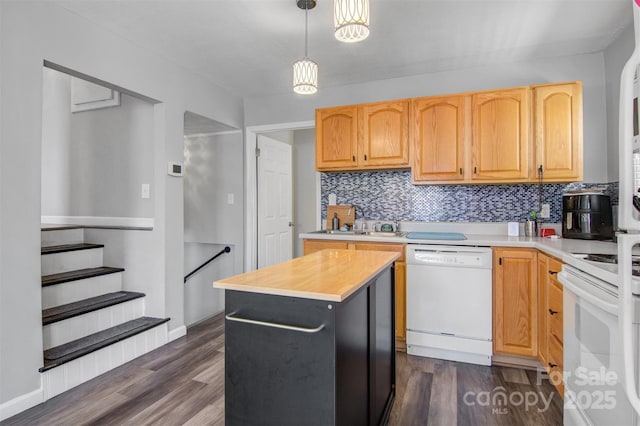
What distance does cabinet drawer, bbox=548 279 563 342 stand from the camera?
6.64ft

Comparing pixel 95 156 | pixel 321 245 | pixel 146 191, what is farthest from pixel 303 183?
pixel 95 156

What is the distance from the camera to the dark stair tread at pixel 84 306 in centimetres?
240

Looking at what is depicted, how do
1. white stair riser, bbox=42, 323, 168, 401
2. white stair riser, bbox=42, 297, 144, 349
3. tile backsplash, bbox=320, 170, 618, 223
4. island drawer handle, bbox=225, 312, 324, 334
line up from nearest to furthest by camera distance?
island drawer handle, bbox=225, 312, 324, 334
white stair riser, bbox=42, 323, 168, 401
white stair riser, bbox=42, 297, 144, 349
tile backsplash, bbox=320, 170, 618, 223

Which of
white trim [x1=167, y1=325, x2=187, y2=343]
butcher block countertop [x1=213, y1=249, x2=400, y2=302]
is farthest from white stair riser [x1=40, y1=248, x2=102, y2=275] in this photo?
butcher block countertop [x1=213, y1=249, x2=400, y2=302]

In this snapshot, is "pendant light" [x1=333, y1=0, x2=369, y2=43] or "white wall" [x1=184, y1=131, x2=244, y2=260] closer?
"pendant light" [x1=333, y1=0, x2=369, y2=43]

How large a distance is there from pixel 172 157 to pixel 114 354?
1.67 metres

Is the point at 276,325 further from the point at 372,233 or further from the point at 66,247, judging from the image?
the point at 66,247

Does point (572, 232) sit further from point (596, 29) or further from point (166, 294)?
point (166, 294)

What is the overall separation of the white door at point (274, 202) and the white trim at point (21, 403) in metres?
2.31

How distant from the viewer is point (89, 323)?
8.60 ft

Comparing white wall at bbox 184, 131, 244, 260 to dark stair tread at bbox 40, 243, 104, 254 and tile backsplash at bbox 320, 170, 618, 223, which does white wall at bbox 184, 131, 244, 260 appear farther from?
dark stair tread at bbox 40, 243, 104, 254

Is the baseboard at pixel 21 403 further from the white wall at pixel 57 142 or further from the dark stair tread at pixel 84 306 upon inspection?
the white wall at pixel 57 142

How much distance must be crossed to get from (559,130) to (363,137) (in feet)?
5.20

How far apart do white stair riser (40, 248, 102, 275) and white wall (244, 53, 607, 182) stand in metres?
2.23
